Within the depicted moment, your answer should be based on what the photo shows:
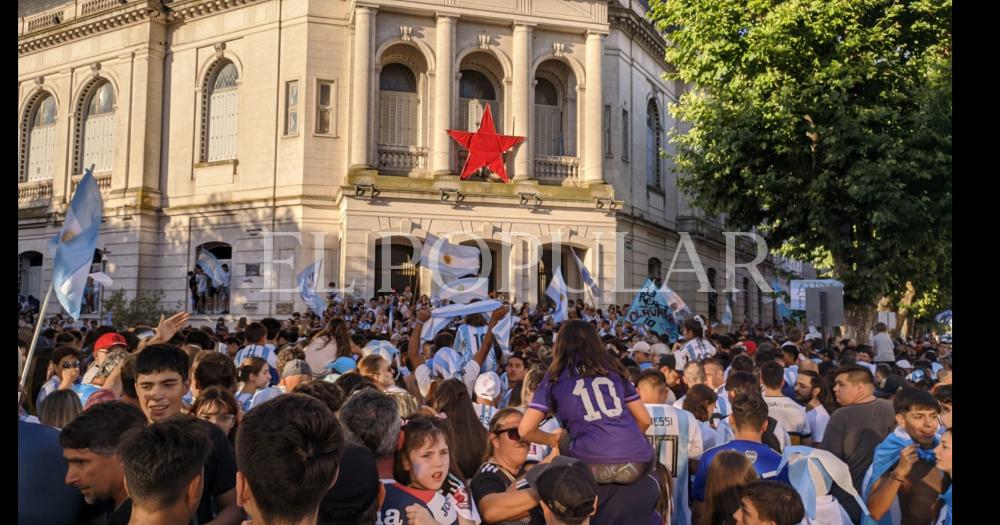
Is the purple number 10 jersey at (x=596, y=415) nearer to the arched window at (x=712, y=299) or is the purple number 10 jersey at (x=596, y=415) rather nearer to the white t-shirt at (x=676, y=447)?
the white t-shirt at (x=676, y=447)

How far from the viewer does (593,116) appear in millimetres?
26594

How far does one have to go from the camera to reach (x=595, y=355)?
536cm

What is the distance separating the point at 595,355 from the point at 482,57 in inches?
893

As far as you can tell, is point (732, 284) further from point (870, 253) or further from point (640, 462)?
point (640, 462)

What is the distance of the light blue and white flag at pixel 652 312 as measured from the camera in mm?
18344

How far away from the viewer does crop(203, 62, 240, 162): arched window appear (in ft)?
92.0

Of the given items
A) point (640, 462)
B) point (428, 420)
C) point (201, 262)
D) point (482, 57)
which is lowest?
point (640, 462)

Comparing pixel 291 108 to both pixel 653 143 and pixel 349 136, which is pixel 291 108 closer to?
pixel 349 136

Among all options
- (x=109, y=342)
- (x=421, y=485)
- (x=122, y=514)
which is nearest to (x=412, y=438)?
(x=421, y=485)

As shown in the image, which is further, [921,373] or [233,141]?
[233,141]

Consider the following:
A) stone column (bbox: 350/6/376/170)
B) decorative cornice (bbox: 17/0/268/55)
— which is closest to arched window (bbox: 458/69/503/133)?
stone column (bbox: 350/6/376/170)

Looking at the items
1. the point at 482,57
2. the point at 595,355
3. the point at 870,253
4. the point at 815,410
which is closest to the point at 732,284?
the point at 482,57

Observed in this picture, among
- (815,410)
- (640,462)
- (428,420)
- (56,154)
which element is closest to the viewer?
(428,420)

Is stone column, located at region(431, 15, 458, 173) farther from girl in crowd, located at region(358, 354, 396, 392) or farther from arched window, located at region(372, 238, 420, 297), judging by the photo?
girl in crowd, located at region(358, 354, 396, 392)
